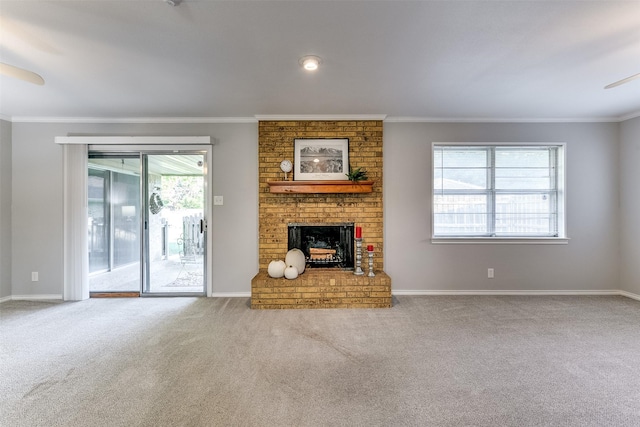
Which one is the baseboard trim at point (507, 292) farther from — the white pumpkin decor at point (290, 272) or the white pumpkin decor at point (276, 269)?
the white pumpkin decor at point (276, 269)

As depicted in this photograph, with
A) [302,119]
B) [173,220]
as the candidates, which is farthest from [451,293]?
[173,220]

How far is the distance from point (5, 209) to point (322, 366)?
4634 mm

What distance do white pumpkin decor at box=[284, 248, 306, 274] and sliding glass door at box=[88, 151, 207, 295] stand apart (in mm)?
1215

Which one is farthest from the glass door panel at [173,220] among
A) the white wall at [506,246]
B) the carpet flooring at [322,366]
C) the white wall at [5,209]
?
the white wall at [506,246]

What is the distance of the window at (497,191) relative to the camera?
13.2 ft

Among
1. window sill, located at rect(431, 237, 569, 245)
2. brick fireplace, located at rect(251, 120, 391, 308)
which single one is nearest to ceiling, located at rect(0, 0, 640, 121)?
brick fireplace, located at rect(251, 120, 391, 308)

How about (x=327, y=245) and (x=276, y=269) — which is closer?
(x=276, y=269)

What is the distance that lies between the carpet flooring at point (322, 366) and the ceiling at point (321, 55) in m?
2.41

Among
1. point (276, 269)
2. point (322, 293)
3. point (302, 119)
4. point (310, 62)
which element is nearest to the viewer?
point (310, 62)

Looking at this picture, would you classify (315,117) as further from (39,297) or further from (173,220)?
(39,297)

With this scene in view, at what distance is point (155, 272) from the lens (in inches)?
159

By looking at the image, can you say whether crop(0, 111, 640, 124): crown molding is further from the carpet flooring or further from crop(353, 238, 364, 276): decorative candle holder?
the carpet flooring

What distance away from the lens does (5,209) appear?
12.3ft

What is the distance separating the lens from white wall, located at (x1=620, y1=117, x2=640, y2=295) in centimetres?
371
